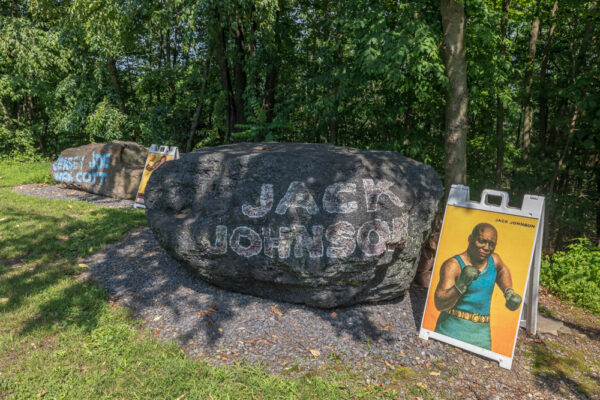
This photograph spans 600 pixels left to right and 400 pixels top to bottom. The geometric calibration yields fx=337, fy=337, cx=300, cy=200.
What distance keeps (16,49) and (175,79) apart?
569cm

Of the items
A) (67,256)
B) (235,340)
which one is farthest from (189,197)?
(67,256)

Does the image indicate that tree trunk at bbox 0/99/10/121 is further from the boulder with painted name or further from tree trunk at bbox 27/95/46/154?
the boulder with painted name

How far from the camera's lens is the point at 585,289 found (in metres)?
4.85

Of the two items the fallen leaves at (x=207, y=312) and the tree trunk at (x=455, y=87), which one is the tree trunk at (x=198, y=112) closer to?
the tree trunk at (x=455, y=87)

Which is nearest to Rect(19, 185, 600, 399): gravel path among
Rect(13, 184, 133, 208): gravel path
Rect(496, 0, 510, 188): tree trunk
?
Rect(496, 0, 510, 188): tree trunk

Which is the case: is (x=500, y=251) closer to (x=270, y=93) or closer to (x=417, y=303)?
(x=417, y=303)

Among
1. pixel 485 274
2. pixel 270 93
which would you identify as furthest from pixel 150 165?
pixel 485 274

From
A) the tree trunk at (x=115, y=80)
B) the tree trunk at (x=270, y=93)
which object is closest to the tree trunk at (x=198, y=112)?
the tree trunk at (x=270, y=93)

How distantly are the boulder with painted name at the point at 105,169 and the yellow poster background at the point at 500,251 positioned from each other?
27.1 feet

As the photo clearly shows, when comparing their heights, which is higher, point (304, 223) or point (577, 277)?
point (304, 223)

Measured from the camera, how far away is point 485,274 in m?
3.43

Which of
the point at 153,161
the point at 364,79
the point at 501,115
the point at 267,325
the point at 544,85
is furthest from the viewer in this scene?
the point at 153,161

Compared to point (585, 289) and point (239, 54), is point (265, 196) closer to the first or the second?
point (585, 289)

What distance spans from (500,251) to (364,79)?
15.3 ft
